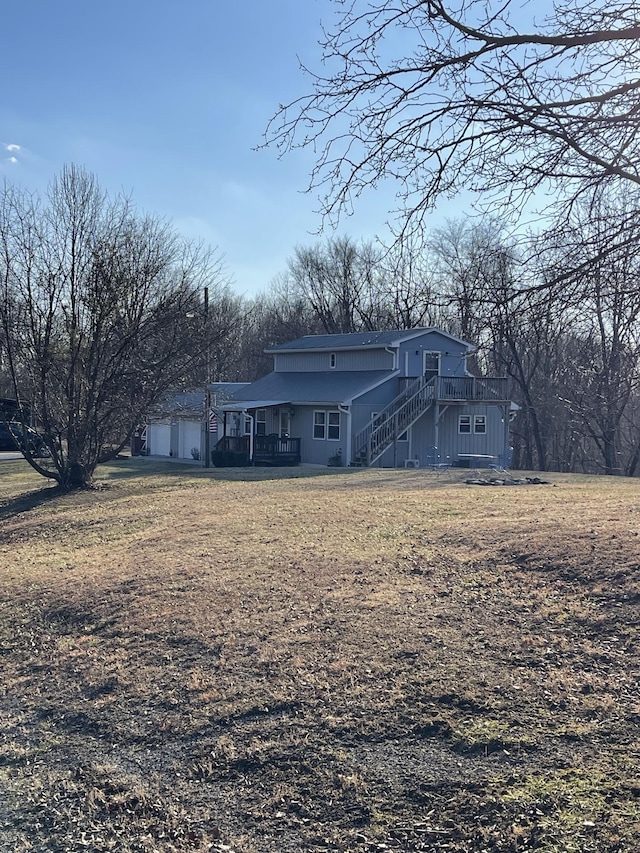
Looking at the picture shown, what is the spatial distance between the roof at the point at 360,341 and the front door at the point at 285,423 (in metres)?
3.48

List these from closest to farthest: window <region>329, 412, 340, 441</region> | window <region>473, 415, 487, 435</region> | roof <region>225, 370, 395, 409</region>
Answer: window <region>329, 412, 340, 441</region>
roof <region>225, 370, 395, 409</region>
window <region>473, 415, 487, 435</region>

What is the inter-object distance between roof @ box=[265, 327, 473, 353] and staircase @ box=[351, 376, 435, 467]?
182cm

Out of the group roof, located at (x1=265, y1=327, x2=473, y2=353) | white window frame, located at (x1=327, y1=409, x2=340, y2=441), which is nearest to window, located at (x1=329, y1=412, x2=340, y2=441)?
white window frame, located at (x1=327, y1=409, x2=340, y2=441)

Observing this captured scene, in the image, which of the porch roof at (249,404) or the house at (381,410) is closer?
the house at (381,410)

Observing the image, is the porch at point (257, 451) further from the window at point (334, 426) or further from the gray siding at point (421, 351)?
the gray siding at point (421, 351)

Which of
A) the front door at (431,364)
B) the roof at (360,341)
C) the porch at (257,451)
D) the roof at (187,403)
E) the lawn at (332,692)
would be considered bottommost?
the lawn at (332,692)

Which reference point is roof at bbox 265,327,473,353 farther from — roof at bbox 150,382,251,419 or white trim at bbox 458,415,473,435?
roof at bbox 150,382,251,419

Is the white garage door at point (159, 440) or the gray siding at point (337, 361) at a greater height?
the gray siding at point (337, 361)

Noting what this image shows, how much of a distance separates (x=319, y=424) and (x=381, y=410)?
8.30ft

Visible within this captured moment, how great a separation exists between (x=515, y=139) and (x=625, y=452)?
41979 mm

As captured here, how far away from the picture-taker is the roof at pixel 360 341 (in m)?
31.0

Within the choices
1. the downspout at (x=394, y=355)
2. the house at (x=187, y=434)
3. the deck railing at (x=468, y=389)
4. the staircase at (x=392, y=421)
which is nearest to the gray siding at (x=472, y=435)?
the deck railing at (x=468, y=389)

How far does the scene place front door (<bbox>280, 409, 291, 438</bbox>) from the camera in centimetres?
3231

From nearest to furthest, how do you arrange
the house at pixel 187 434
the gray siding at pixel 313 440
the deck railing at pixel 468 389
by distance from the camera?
the gray siding at pixel 313 440 → the deck railing at pixel 468 389 → the house at pixel 187 434
